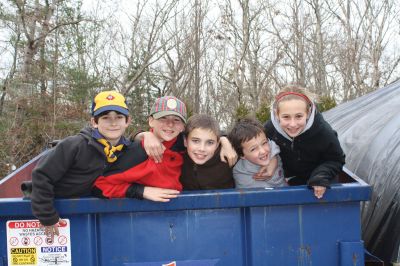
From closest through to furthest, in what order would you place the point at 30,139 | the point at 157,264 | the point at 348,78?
1. the point at 157,264
2. the point at 30,139
3. the point at 348,78

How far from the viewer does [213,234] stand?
6.27 feet

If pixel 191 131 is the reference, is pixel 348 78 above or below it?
above

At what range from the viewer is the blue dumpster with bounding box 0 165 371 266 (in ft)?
6.22

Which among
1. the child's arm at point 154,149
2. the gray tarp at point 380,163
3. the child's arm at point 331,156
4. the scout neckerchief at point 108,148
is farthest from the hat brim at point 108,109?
the gray tarp at point 380,163

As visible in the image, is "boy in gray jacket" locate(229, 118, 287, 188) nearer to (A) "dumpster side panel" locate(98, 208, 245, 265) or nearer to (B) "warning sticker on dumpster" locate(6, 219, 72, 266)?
(A) "dumpster side panel" locate(98, 208, 245, 265)

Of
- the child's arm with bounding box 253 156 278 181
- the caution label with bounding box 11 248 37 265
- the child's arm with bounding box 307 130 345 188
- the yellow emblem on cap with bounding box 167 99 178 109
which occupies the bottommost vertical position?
the caution label with bounding box 11 248 37 265

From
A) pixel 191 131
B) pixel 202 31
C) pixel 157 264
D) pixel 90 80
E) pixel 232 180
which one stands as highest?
pixel 202 31

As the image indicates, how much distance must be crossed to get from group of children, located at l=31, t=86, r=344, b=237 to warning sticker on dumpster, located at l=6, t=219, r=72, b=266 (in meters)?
0.06

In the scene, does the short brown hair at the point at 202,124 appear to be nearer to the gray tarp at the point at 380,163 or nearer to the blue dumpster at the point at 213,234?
the blue dumpster at the point at 213,234

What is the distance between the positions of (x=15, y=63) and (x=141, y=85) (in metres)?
8.40

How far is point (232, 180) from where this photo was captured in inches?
95.5

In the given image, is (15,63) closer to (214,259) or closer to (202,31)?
(202,31)

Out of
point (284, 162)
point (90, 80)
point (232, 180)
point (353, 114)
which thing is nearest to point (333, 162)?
point (284, 162)

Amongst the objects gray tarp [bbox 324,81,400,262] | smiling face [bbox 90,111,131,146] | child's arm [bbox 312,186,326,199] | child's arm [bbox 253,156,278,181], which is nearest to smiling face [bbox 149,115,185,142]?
smiling face [bbox 90,111,131,146]
